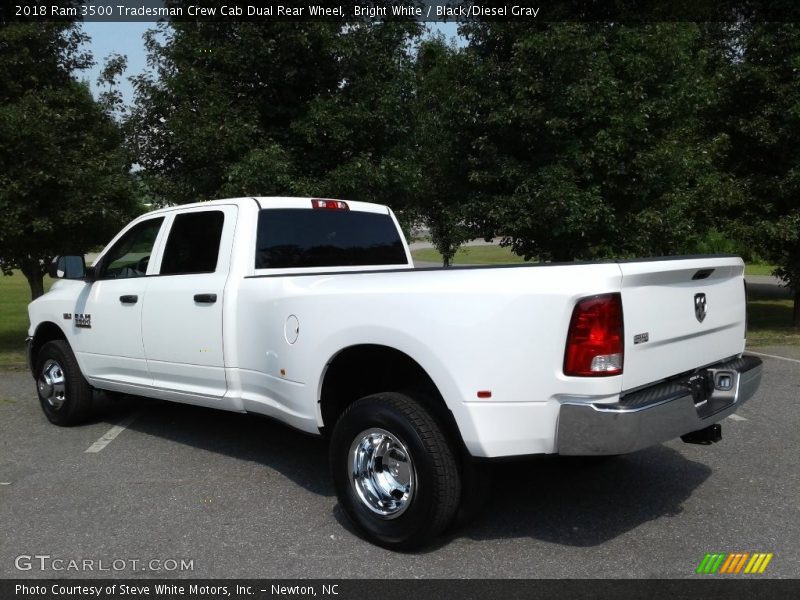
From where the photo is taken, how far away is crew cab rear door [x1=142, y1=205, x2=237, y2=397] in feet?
16.8

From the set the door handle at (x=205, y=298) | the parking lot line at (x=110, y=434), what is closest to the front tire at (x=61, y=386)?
the parking lot line at (x=110, y=434)

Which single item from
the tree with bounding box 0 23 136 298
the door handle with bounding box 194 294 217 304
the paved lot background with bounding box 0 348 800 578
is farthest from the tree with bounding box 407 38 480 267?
the paved lot background with bounding box 0 348 800 578

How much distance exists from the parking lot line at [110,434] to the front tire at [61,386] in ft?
0.98

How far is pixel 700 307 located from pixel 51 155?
937cm

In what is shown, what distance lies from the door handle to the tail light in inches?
103

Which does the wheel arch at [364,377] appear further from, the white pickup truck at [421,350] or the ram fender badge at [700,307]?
the ram fender badge at [700,307]

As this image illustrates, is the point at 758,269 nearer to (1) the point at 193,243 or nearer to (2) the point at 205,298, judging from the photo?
(1) the point at 193,243

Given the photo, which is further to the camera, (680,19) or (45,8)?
(680,19)

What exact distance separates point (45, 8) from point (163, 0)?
78.0 inches

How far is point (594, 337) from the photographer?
3.37 meters

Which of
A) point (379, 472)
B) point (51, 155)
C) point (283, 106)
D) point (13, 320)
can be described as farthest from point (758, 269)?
point (379, 472)
